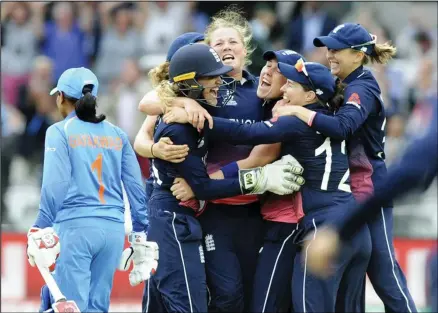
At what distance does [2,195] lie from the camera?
39.5ft

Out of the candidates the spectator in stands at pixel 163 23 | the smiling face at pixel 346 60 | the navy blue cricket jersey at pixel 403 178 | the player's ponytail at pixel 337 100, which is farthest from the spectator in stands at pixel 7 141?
the navy blue cricket jersey at pixel 403 178

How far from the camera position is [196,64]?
6.64 meters

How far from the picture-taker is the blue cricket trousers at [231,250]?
6.91 metres

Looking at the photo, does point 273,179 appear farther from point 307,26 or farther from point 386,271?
point 307,26

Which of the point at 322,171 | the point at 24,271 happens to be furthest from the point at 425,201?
the point at 322,171

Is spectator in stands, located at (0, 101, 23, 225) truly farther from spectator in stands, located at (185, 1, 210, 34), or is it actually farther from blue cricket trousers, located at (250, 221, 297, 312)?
blue cricket trousers, located at (250, 221, 297, 312)

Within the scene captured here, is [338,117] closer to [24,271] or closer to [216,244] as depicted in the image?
[216,244]

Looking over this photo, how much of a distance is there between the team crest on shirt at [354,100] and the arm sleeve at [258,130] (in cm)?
39

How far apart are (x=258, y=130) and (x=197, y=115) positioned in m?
0.40

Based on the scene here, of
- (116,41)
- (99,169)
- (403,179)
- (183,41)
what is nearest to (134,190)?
(99,169)

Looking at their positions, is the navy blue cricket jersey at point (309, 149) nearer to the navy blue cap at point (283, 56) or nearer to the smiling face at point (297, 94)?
the smiling face at point (297, 94)

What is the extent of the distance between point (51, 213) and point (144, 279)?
773 mm

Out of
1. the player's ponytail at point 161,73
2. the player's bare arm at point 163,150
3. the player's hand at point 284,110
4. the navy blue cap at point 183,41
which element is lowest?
the player's bare arm at point 163,150

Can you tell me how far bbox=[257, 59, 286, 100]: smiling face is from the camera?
6.94 meters
